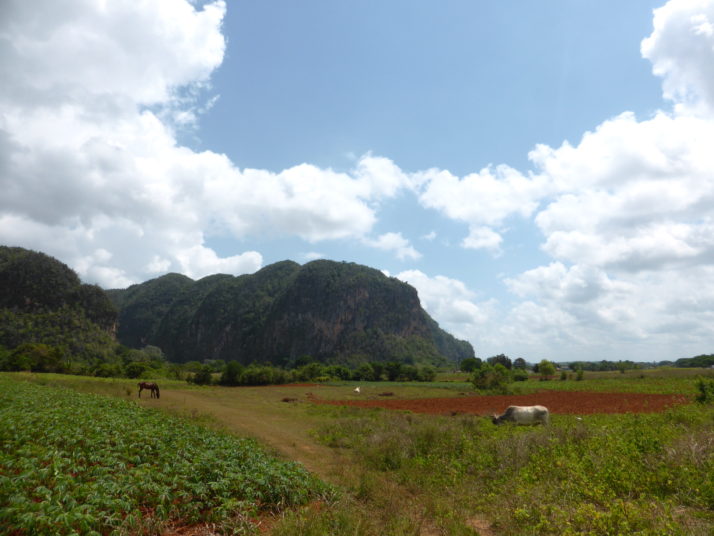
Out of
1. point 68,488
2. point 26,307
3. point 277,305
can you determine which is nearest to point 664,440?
point 68,488

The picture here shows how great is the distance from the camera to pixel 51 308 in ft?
328

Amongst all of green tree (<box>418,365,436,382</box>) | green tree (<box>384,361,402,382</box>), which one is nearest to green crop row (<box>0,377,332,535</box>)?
green tree (<box>418,365,436,382</box>)

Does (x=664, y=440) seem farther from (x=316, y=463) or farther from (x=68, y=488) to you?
(x=68, y=488)

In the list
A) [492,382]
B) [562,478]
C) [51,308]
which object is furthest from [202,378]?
[51,308]

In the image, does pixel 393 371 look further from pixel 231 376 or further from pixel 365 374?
pixel 231 376

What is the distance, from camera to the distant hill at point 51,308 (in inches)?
3378

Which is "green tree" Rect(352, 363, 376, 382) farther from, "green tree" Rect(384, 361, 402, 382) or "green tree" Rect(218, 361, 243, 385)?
"green tree" Rect(218, 361, 243, 385)

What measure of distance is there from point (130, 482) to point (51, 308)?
4758 inches

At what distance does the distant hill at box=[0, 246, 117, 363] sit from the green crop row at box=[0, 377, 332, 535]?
286 ft

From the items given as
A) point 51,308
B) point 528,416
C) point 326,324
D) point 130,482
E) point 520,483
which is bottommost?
point 528,416

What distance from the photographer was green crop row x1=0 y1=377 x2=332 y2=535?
5.41 metres

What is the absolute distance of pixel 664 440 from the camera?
10266 mm

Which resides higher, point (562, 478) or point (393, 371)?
point (562, 478)

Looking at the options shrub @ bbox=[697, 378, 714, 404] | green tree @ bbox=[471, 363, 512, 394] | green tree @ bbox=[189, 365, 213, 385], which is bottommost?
green tree @ bbox=[189, 365, 213, 385]
